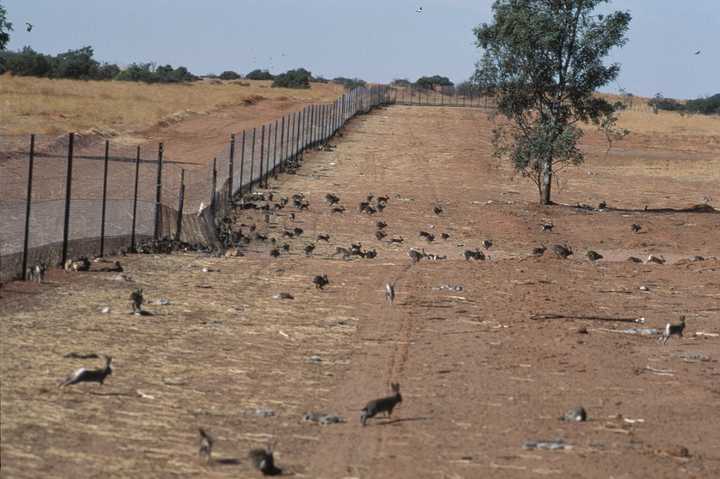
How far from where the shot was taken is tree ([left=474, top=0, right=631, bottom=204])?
4191cm

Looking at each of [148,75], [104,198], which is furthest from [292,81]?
[104,198]

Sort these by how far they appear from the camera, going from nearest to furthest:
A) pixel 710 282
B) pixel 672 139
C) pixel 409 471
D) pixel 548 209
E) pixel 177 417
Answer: pixel 409 471, pixel 177 417, pixel 710 282, pixel 548 209, pixel 672 139

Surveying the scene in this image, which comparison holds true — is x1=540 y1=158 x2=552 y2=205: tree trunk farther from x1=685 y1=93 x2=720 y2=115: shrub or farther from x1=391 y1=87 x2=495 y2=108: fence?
x1=685 y1=93 x2=720 y2=115: shrub

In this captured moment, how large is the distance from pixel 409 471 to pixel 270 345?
18.8 feet

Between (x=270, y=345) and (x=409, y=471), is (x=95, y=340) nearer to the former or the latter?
(x=270, y=345)

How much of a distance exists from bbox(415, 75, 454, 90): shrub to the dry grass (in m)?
46.9

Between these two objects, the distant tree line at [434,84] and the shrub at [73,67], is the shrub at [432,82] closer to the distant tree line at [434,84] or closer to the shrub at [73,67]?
the distant tree line at [434,84]

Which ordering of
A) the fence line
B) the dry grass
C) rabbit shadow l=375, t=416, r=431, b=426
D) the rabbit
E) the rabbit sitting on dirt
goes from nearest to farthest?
the rabbit
the rabbit sitting on dirt
rabbit shadow l=375, t=416, r=431, b=426
the fence line
the dry grass

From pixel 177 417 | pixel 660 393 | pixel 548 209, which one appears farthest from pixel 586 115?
pixel 177 417

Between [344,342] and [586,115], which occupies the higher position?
[586,115]

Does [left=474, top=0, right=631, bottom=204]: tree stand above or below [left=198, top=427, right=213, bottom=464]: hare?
above

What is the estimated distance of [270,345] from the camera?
16.0m

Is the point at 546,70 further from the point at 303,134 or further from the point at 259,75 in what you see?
the point at 259,75

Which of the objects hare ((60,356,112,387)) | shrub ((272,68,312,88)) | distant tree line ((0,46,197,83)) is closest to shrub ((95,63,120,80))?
distant tree line ((0,46,197,83))
